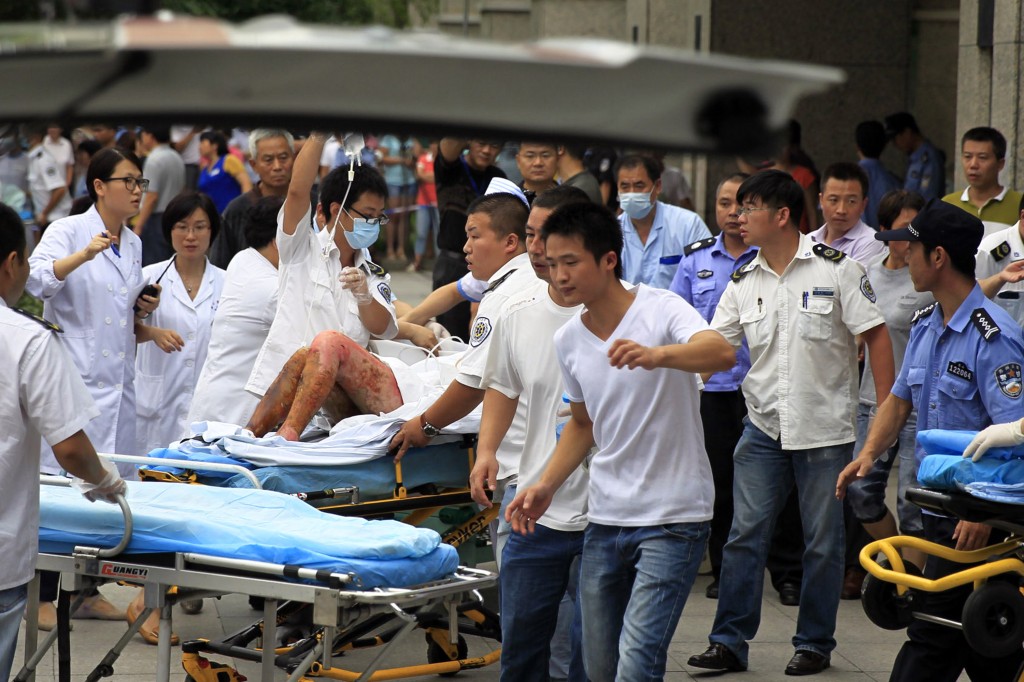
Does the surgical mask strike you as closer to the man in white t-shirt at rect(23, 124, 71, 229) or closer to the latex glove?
the latex glove

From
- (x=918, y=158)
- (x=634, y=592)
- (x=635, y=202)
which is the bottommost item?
(x=634, y=592)

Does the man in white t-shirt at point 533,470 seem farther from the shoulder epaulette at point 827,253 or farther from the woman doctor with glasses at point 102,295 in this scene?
the woman doctor with glasses at point 102,295

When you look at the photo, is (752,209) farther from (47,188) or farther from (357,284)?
(47,188)

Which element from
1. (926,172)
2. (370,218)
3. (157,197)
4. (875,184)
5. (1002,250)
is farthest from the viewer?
(157,197)

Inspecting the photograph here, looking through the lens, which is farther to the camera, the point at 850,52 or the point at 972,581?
the point at 850,52

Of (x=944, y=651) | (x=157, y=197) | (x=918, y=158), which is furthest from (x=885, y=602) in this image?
(x=157, y=197)

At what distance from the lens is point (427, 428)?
→ 547cm

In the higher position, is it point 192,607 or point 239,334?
point 239,334

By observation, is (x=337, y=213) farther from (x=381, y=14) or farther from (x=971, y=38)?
(x=381, y=14)

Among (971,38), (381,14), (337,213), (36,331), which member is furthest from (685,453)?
→ (381,14)

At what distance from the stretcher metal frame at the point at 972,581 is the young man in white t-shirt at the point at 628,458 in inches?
26.3

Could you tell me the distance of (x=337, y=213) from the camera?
628cm

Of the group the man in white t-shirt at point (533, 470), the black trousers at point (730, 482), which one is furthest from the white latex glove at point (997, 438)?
the black trousers at point (730, 482)

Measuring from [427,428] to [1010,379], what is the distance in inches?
86.7
